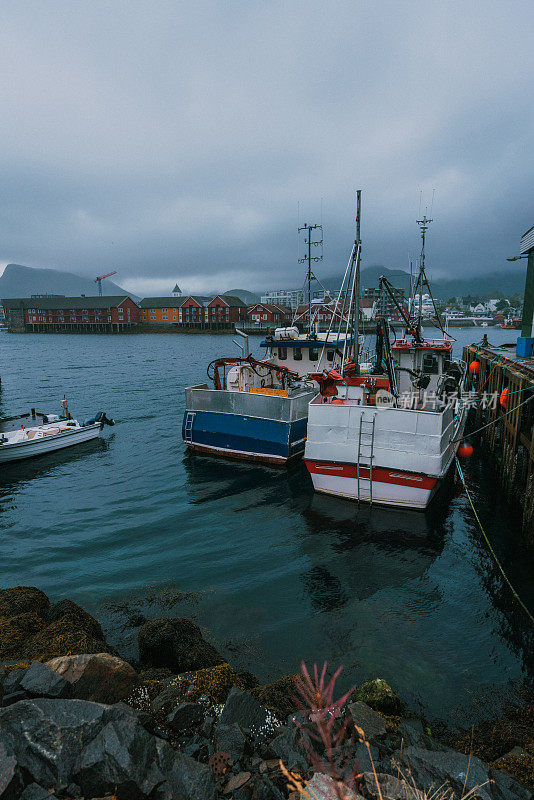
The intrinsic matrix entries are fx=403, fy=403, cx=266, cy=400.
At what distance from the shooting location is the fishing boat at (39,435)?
19219mm

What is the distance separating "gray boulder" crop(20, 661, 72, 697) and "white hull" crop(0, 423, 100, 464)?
16.8 m

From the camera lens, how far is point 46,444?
20.3 metres

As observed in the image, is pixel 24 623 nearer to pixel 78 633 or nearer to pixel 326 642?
pixel 78 633

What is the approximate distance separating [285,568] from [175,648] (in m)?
4.18

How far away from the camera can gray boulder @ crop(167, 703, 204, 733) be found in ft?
15.3

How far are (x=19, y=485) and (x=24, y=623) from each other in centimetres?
1178

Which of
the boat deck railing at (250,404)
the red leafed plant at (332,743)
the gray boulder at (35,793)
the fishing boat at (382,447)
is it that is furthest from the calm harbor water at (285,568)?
the gray boulder at (35,793)

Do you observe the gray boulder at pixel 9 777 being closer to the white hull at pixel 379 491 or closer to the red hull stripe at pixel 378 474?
the red hull stripe at pixel 378 474

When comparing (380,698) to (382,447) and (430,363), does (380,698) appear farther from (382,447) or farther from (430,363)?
(430,363)

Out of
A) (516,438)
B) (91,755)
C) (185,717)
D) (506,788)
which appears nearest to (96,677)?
(185,717)

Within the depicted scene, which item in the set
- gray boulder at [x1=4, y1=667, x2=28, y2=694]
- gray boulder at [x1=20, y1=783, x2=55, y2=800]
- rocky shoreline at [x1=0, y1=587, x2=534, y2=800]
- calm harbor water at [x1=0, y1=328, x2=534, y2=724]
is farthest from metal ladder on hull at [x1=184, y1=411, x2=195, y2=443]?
gray boulder at [x1=20, y1=783, x2=55, y2=800]

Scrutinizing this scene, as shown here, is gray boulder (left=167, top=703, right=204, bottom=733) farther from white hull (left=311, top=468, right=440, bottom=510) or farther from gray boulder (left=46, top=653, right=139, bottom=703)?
white hull (left=311, top=468, right=440, bottom=510)

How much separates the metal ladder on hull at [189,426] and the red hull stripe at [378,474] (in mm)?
7301

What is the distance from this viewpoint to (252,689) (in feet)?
19.4
